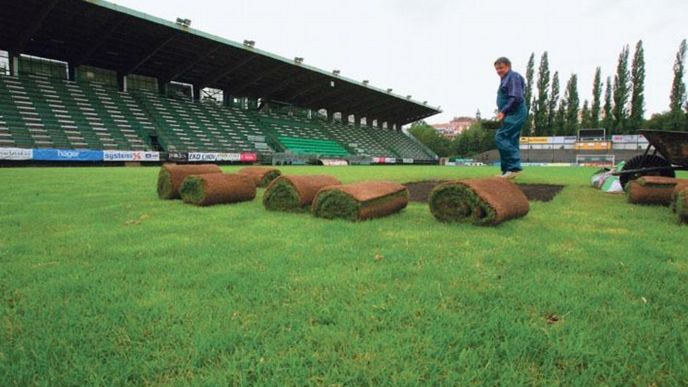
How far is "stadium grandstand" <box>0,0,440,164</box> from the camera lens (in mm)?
25922

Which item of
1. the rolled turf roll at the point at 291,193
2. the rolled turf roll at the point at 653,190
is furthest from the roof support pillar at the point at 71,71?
the rolled turf roll at the point at 653,190

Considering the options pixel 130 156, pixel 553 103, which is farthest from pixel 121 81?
pixel 553 103

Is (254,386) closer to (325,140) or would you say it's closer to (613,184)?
(613,184)

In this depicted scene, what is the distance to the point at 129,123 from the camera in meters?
31.8

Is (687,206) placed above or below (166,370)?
above

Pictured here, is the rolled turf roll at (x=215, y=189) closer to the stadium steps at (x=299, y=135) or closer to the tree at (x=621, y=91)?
the stadium steps at (x=299, y=135)

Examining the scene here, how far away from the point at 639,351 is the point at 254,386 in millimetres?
1487

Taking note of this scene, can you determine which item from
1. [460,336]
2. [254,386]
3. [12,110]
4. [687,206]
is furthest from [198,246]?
[12,110]

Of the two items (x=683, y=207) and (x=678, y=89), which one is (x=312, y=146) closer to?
(x=683, y=207)

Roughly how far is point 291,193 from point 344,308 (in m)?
3.49

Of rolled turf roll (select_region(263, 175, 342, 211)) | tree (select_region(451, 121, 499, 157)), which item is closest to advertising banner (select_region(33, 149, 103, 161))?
rolled turf roll (select_region(263, 175, 342, 211))

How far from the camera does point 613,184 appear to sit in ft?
26.5

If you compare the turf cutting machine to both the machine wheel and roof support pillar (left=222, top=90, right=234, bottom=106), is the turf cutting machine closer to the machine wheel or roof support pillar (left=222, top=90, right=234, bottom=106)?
the machine wheel

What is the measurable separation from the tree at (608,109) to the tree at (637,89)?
8.01 feet
